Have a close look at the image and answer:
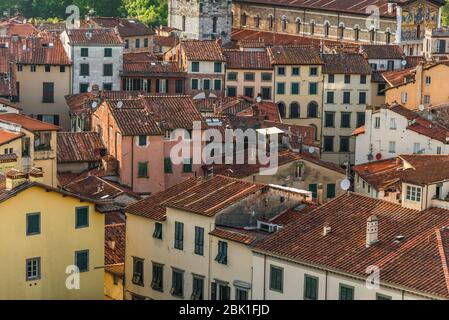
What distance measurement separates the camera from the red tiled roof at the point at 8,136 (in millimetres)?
71688

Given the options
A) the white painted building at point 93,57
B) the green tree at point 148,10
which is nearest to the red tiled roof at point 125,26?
the white painted building at point 93,57

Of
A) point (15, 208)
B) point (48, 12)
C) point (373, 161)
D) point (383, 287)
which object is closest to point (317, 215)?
point (383, 287)

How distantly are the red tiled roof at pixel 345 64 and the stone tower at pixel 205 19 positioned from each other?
33.9 metres

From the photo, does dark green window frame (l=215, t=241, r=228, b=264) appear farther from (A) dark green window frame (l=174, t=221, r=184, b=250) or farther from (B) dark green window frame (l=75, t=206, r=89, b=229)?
(B) dark green window frame (l=75, t=206, r=89, b=229)

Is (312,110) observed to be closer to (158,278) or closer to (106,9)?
(158,278)

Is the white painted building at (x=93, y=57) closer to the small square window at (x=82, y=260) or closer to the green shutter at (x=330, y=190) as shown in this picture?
the green shutter at (x=330, y=190)

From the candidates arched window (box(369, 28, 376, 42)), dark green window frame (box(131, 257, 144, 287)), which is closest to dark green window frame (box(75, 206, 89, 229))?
dark green window frame (box(131, 257, 144, 287))

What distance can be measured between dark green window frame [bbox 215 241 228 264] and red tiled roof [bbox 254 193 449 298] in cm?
158

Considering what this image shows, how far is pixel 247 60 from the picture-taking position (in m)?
104

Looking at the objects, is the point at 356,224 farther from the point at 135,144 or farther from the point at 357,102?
the point at 357,102

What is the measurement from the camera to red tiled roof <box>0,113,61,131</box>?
75.1 meters

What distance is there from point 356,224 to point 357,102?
154 feet

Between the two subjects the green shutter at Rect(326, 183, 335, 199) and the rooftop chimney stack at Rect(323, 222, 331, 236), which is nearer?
the rooftop chimney stack at Rect(323, 222, 331, 236)

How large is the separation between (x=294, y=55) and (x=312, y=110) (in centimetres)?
351
